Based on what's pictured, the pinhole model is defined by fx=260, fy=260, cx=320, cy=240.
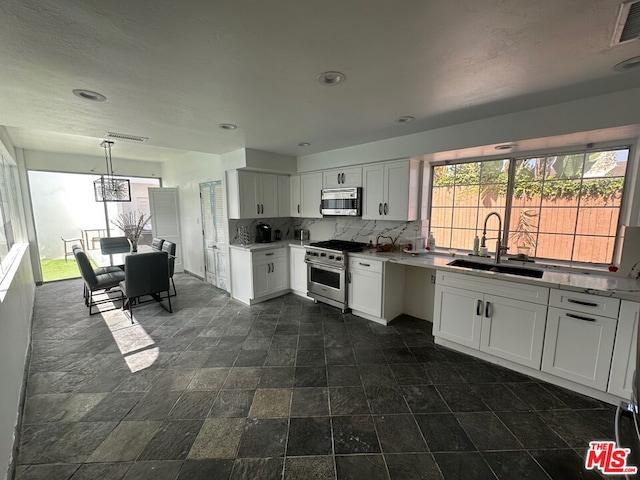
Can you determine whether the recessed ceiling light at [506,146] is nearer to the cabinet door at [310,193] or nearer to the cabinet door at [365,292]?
the cabinet door at [365,292]

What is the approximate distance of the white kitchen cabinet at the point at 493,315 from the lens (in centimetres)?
224

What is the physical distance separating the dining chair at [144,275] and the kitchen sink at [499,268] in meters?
3.83

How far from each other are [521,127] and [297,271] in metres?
3.35

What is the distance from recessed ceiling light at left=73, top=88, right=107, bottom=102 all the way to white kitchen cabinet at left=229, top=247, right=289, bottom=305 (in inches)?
92.2

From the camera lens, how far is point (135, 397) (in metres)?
2.10

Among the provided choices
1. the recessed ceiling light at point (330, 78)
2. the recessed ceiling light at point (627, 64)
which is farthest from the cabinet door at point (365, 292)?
the recessed ceiling light at point (627, 64)

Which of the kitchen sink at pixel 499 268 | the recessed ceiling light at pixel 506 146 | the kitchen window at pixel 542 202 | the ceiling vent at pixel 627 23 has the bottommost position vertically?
the kitchen sink at pixel 499 268

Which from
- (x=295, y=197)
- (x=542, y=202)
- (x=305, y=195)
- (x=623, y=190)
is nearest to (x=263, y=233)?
(x=295, y=197)

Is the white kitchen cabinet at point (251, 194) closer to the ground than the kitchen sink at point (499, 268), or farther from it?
farther from it

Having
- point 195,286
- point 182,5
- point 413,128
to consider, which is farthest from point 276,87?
point 195,286

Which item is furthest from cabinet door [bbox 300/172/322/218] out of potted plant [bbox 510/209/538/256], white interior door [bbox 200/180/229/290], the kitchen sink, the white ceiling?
potted plant [bbox 510/209/538/256]

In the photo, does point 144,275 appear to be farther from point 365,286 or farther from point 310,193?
point 365,286

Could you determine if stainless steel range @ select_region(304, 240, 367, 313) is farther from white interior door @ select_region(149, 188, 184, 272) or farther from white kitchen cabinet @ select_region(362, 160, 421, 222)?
white interior door @ select_region(149, 188, 184, 272)

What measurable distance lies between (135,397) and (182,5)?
104 inches
